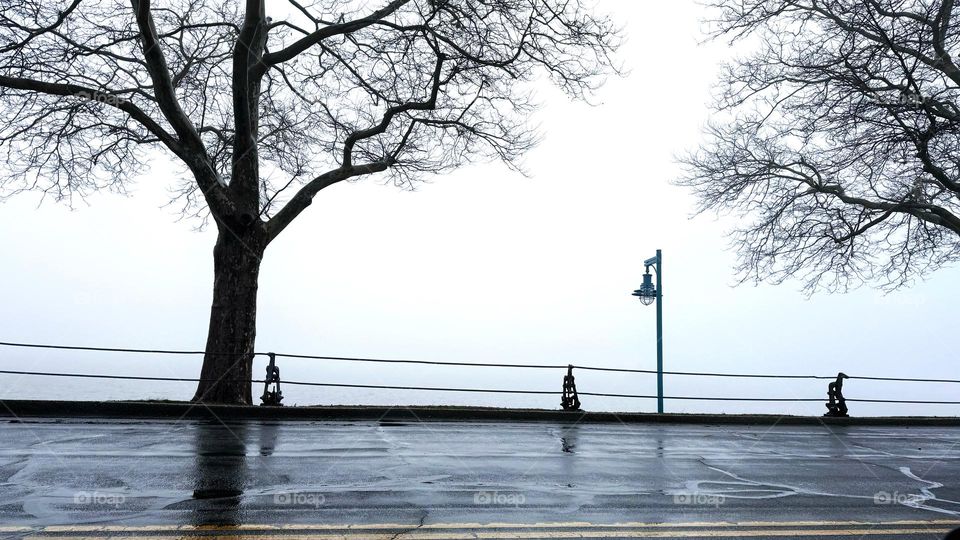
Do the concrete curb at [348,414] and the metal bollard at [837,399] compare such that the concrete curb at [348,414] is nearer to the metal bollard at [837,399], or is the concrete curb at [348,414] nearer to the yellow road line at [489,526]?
the metal bollard at [837,399]

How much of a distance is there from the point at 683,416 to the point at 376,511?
13.7 metres

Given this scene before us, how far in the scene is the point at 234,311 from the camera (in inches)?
666

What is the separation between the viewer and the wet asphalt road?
21.4ft

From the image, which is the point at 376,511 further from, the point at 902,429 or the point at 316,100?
the point at 902,429

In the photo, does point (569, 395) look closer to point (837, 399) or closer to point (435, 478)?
point (837, 399)

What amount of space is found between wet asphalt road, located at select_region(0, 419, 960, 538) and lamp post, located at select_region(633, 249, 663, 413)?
230 inches

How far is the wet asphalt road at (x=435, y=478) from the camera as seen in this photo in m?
6.51

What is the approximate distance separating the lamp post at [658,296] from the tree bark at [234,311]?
31.7 feet

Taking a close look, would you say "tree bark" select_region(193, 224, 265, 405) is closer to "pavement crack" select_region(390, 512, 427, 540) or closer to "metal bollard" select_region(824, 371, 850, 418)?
"pavement crack" select_region(390, 512, 427, 540)

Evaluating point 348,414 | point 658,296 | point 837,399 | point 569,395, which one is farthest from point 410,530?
point 837,399

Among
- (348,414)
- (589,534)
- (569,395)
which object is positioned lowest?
(589,534)

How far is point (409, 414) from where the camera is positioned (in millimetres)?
16672

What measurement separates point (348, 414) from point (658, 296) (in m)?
8.68

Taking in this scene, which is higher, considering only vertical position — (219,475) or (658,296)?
(658,296)
